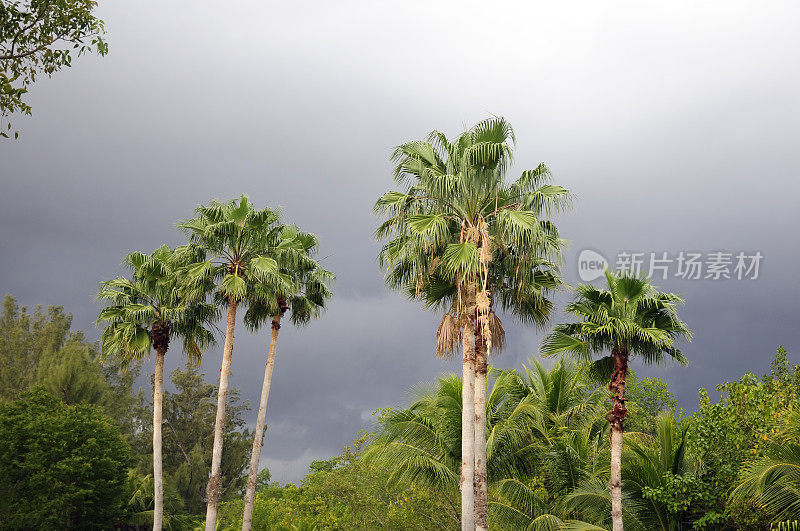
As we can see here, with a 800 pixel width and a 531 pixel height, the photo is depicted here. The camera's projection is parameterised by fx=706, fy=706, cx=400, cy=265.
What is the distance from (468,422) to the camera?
16484mm

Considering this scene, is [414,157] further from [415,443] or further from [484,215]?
[415,443]

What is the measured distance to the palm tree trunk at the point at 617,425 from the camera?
16.8 metres

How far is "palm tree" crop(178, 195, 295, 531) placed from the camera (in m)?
24.0

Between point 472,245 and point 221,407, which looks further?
point 221,407

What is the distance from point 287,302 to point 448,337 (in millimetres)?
11225

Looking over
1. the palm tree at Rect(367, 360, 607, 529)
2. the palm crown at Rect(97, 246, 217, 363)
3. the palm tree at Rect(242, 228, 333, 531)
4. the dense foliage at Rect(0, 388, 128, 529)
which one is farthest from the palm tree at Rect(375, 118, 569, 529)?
the dense foliage at Rect(0, 388, 128, 529)

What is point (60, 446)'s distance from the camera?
34250mm

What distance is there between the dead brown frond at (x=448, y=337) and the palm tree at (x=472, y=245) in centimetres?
2

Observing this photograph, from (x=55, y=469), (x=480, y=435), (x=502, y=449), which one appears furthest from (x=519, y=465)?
(x=55, y=469)

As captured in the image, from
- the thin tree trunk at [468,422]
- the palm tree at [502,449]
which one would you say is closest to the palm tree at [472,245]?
the thin tree trunk at [468,422]

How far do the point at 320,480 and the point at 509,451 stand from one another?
636 inches

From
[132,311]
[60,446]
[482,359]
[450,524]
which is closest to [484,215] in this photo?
[482,359]

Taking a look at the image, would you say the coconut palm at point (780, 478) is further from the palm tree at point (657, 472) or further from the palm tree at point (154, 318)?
the palm tree at point (154, 318)

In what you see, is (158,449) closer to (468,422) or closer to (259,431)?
(259,431)
